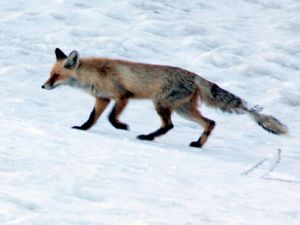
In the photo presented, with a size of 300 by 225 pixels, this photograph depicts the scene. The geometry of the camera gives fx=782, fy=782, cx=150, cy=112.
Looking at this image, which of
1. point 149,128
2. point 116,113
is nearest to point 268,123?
point 116,113

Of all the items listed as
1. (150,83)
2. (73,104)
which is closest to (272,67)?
→ (73,104)

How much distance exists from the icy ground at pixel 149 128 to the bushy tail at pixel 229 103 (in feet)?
1.30

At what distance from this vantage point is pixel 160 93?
9.76 meters

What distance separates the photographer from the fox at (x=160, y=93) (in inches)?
383

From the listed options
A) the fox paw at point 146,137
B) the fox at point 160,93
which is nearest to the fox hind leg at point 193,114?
the fox at point 160,93

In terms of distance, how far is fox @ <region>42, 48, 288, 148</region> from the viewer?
9.72 m

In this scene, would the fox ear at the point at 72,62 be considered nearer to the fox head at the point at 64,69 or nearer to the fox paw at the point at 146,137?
the fox head at the point at 64,69

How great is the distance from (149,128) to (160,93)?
1406 millimetres

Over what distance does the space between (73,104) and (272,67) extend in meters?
4.49

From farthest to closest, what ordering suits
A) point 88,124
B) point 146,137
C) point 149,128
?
1. point 149,128
2. point 88,124
3. point 146,137

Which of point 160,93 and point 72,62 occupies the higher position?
point 72,62

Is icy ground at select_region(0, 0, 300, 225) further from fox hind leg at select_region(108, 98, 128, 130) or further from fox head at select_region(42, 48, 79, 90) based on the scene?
fox head at select_region(42, 48, 79, 90)

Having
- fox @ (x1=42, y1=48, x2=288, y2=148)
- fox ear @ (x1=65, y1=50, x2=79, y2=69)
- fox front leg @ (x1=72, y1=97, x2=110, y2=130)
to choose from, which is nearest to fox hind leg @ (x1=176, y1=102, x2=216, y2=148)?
fox @ (x1=42, y1=48, x2=288, y2=148)

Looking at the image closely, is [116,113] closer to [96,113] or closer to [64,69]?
[96,113]
